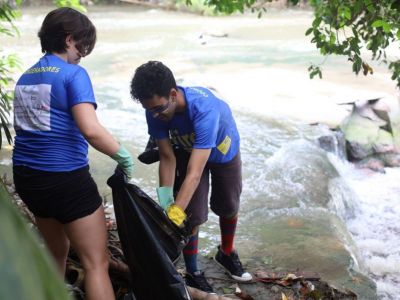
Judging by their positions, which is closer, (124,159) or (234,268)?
(124,159)

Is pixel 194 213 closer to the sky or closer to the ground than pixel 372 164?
closer to the sky

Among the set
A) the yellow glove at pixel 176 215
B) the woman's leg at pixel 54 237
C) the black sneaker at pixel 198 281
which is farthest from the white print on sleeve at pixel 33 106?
the black sneaker at pixel 198 281

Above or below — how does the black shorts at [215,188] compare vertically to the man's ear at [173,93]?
below

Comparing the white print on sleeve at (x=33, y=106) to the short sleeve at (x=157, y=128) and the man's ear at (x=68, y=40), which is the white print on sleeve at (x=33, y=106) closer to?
the man's ear at (x=68, y=40)

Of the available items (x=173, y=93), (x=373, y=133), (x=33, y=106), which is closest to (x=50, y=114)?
(x=33, y=106)

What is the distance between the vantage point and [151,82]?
250 centimetres

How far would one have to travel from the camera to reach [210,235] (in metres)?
4.80

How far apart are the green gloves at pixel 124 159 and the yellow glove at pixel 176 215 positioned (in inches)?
12.0

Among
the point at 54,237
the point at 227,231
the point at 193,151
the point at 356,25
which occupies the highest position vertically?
the point at 356,25

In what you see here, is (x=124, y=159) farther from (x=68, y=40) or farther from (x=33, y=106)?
(x=68, y=40)

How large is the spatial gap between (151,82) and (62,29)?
0.50m

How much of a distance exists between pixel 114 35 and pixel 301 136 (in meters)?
12.9

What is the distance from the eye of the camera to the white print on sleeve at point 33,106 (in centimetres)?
219

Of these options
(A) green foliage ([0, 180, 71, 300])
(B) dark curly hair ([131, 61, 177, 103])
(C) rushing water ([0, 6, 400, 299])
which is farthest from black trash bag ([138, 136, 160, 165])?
(A) green foliage ([0, 180, 71, 300])
